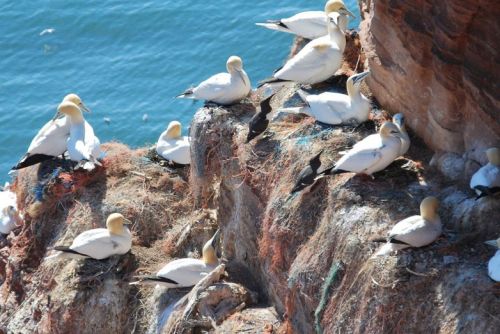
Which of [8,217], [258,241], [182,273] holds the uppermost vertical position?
[258,241]

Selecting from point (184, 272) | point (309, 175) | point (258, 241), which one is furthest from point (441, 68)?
point (184, 272)

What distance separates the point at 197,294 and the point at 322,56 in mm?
3402

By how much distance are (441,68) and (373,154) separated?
1.21 m

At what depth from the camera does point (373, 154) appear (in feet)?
39.3

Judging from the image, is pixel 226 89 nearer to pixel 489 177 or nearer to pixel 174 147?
pixel 174 147

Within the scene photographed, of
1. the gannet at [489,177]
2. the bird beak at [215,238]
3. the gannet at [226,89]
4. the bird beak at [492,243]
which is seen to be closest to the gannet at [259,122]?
the gannet at [226,89]

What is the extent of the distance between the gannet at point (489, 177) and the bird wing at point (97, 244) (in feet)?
16.9

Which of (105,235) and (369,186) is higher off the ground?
(369,186)

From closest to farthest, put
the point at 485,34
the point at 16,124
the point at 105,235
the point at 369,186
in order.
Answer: the point at 485,34 → the point at 369,186 → the point at 105,235 → the point at 16,124

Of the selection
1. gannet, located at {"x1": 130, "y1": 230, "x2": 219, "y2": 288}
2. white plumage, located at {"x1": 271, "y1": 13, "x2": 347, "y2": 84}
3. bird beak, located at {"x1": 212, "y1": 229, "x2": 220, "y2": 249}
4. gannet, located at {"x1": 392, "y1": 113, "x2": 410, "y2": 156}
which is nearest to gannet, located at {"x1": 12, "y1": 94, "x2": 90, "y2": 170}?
bird beak, located at {"x1": 212, "y1": 229, "x2": 220, "y2": 249}

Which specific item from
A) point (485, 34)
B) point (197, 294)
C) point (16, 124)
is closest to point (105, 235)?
point (197, 294)

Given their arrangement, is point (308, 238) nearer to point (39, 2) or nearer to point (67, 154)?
point (67, 154)

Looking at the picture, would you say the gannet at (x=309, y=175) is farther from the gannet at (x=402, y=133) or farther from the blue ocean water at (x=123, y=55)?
the blue ocean water at (x=123, y=55)

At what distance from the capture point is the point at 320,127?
44.2ft
